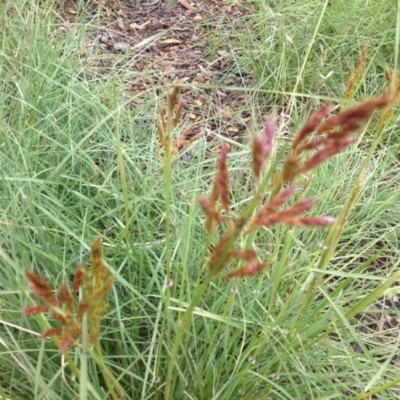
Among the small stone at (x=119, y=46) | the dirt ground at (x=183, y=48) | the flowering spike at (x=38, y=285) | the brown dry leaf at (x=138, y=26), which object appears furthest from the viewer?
the brown dry leaf at (x=138, y=26)

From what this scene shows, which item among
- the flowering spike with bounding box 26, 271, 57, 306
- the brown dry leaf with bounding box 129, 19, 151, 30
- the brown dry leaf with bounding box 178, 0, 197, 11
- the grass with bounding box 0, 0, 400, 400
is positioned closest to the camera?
the flowering spike with bounding box 26, 271, 57, 306

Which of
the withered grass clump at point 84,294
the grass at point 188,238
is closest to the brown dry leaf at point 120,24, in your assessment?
the grass at point 188,238

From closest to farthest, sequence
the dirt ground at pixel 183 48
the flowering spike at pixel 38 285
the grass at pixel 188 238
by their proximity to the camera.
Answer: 1. the flowering spike at pixel 38 285
2. the grass at pixel 188 238
3. the dirt ground at pixel 183 48

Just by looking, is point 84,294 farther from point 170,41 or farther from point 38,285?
point 170,41

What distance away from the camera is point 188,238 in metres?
1.09

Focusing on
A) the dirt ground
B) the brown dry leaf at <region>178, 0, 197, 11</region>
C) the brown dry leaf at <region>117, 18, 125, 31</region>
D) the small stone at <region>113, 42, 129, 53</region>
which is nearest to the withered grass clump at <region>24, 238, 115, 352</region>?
the dirt ground

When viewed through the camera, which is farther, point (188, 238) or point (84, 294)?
point (188, 238)

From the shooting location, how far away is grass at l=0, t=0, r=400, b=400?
43.8 inches

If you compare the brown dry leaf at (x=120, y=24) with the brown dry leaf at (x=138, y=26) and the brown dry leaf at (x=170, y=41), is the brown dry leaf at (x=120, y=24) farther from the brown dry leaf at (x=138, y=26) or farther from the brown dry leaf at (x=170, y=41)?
the brown dry leaf at (x=170, y=41)

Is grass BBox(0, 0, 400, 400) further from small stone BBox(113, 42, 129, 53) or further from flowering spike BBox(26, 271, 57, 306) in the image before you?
small stone BBox(113, 42, 129, 53)

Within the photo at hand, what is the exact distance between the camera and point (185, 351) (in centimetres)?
120

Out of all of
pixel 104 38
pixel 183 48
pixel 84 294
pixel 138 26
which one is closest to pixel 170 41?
pixel 183 48

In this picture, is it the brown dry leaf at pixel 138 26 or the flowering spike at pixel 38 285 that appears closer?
the flowering spike at pixel 38 285

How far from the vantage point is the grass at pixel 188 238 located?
1.11m
